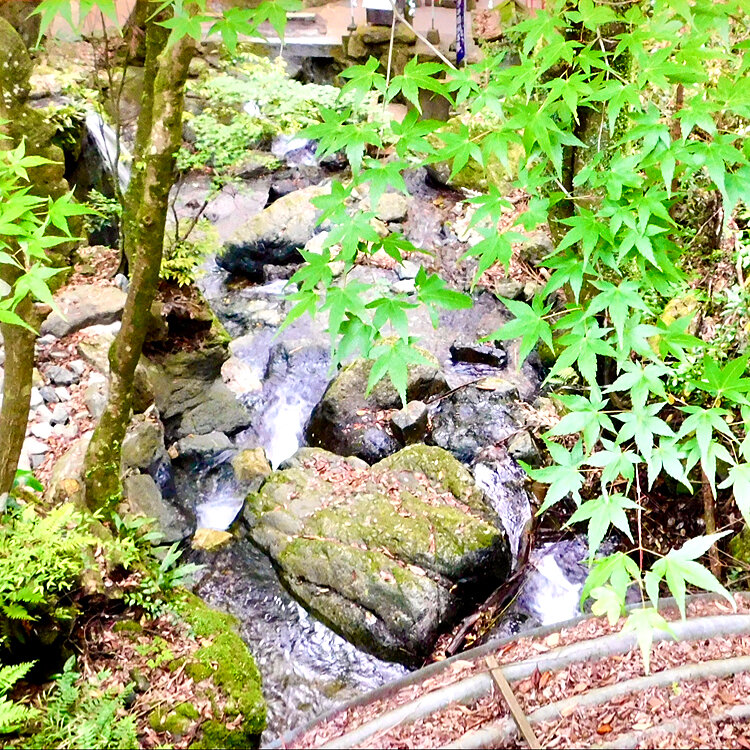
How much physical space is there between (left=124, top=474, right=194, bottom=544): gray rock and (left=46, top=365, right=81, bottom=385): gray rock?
121 centimetres

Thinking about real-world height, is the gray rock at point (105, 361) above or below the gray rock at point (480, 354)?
above

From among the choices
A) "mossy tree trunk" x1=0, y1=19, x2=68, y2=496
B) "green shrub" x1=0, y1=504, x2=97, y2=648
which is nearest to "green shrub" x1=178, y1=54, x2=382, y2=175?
"mossy tree trunk" x1=0, y1=19, x2=68, y2=496

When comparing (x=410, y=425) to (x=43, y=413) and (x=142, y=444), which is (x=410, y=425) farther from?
(x=43, y=413)

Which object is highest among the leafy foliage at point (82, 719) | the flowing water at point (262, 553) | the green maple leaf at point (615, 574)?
the green maple leaf at point (615, 574)

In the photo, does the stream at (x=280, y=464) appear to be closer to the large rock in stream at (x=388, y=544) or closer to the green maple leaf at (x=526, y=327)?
the large rock in stream at (x=388, y=544)

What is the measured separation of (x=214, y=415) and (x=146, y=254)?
3716 mm

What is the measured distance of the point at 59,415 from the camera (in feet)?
18.3

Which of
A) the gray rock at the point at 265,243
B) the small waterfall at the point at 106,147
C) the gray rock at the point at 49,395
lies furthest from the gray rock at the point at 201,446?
the gray rock at the point at 265,243

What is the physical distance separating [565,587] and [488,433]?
6.67 ft

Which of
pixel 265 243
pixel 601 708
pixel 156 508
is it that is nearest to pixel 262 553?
pixel 156 508

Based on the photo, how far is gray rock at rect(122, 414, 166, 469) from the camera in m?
5.65

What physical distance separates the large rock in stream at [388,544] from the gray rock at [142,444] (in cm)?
106

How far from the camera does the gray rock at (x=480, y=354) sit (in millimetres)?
8289

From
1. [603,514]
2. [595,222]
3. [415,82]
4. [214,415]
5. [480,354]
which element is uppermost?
[415,82]
